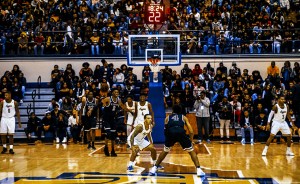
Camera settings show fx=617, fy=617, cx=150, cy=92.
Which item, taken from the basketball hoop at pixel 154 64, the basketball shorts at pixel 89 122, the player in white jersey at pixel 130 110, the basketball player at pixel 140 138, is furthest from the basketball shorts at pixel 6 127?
the basketball player at pixel 140 138

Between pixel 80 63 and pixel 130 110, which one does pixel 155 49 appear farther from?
pixel 80 63

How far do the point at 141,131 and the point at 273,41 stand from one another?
1600cm

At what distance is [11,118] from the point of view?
1870cm

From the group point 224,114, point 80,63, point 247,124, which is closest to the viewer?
point 247,124

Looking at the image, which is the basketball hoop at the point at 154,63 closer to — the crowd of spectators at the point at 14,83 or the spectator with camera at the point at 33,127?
the spectator with camera at the point at 33,127

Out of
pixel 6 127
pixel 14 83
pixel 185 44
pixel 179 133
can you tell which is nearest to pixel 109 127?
pixel 6 127

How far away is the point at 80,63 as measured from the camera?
92.9 ft

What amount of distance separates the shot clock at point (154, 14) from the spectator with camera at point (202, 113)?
3.59m

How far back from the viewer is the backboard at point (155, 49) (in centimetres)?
2192

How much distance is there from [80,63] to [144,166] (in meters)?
13.9

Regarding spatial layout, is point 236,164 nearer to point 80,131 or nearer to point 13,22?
point 80,131

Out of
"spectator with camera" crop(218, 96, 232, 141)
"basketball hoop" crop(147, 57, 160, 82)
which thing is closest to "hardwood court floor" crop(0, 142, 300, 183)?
"spectator with camera" crop(218, 96, 232, 141)

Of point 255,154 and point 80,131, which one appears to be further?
point 80,131

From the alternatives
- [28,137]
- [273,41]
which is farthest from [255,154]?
[273,41]
